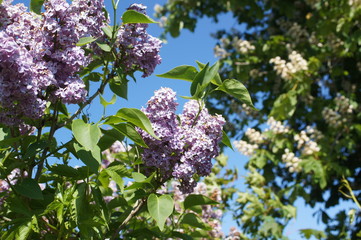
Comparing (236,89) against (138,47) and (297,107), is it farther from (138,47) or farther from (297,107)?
(297,107)

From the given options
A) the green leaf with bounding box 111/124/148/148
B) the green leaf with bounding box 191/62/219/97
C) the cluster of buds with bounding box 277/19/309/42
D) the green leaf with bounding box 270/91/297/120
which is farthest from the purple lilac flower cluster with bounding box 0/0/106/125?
the cluster of buds with bounding box 277/19/309/42

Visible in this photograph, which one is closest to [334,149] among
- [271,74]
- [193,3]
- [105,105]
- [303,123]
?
[303,123]

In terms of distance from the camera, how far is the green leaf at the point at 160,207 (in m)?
1.07

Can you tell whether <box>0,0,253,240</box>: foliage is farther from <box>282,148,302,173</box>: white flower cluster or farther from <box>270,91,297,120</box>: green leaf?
<box>270,91,297,120</box>: green leaf

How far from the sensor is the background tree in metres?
4.20

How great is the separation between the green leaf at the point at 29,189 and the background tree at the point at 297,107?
2406 mm

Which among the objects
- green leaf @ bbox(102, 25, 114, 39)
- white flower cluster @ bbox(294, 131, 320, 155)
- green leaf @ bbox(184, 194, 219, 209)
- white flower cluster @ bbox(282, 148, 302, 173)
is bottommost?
green leaf @ bbox(184, 194, 219, 209)

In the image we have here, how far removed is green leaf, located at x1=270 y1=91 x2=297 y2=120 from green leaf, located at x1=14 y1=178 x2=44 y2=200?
3767mm

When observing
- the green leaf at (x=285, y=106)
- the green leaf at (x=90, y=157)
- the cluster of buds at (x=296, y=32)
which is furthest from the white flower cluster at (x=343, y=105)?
the green leaf at (x=90, y=157)

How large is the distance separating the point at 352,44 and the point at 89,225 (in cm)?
406

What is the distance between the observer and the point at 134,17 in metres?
1.12

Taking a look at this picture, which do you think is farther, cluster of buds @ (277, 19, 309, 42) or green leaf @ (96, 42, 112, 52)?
cluster of buds @ (277, 19, 309, 42)

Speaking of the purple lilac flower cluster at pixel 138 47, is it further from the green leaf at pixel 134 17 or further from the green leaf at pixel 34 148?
the green leaf at pixel 34 148

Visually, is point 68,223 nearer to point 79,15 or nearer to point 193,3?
point 79,15
